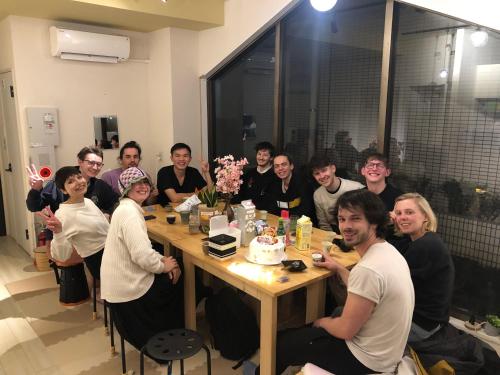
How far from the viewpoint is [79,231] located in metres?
2.69

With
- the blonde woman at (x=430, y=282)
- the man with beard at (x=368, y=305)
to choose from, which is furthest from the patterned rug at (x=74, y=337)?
the blonde woman at (x=430, y=282)

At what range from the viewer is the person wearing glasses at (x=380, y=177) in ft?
8.91

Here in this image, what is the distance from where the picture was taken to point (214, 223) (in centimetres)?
245

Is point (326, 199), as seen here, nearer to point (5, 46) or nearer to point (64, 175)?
point (64, 175)

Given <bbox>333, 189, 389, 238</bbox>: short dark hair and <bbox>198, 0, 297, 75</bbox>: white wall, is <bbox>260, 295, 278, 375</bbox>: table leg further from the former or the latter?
<bbox>198, 0, 297, 75</bbox>: white wall

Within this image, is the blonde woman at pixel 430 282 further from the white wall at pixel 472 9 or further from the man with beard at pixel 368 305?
the white wall at pixel 472 9

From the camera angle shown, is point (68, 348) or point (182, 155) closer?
point (68, 348)

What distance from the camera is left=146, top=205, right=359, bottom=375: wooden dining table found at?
195cm

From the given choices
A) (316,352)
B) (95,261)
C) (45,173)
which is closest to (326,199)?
(316,352)

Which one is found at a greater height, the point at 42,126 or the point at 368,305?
the point at 42,126

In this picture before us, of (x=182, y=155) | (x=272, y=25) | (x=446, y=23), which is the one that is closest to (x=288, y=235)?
(x=182, y=155)

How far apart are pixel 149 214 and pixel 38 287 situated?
128cm

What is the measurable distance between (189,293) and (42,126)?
2306 mm

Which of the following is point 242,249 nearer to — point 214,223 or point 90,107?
point 214,223
